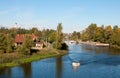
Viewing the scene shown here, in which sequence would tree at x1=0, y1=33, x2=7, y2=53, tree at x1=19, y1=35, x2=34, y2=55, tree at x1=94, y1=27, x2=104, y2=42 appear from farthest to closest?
tree at x1=94, y1=27, x2=104, y2=42
tree at x1=0, y1=33, x2=7, y2=53
tree at x1=19, y1=35, x2=34, y2=55

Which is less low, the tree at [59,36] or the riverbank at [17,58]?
the tree at [59,36]

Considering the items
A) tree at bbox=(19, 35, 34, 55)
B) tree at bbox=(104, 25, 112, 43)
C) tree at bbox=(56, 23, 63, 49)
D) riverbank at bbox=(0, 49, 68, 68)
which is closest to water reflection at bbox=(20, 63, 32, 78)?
riverbank at bbox=(0, 49, 68, 68)

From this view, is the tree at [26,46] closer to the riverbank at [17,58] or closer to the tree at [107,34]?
the riverbank at [17,58]

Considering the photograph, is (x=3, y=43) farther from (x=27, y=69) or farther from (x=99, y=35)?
(x=99, y=35)

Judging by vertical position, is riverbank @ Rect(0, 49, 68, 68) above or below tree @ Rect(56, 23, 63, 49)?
below

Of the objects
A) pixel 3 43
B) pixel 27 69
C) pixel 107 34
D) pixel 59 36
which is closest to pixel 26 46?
pixel 3 43

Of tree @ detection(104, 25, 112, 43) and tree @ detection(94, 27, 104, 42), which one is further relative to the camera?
tree @ detection(94, 27, 104, 42)

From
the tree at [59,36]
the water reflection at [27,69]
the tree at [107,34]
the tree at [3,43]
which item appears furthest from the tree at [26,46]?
the tree at [107,34]

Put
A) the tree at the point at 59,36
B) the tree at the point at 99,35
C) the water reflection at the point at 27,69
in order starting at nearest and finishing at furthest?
1. the water reflection at the point at 27,69
2. the tree at the point at 59,36
3. the tree at the point at 99,35

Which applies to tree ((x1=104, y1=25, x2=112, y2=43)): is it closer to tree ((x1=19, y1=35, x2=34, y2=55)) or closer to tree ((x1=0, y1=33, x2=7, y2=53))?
tree ((x1=19, y1=35, x2=34, y2=55))

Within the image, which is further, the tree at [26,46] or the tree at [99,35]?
the tree at [99,35]

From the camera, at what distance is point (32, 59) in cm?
6378

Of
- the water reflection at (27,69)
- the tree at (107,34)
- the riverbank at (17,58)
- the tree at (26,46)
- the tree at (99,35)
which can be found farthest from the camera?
the tree at (99,35)

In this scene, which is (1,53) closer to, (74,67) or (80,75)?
(74,67)
